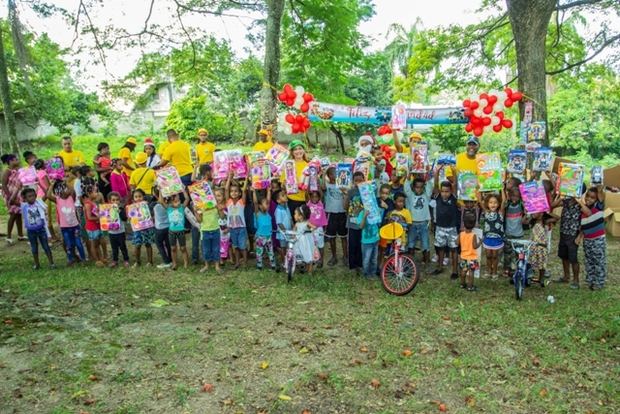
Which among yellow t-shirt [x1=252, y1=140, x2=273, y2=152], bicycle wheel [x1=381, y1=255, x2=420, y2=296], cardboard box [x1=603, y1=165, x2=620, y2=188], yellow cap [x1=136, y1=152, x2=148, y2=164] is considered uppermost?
yellow t-shirt [x1=252, y1=140, x2=273, y2=152]

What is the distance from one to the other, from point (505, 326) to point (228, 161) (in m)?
4.66

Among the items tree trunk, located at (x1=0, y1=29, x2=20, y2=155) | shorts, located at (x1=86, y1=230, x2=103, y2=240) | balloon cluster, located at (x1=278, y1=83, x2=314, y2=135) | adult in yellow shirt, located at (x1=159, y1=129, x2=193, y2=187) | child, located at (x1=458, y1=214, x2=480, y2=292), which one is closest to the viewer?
child, located at (x1=458, y1=214, x2=480, y2=292)

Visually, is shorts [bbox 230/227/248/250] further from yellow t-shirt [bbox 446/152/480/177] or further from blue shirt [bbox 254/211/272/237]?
yellow t-shirt [bbox 446/152/480/177]

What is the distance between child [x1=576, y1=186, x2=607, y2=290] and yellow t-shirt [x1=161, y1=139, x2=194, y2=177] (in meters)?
6.58

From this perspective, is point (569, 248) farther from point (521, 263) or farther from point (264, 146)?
point (264, 146)

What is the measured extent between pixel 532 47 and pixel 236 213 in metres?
7.04

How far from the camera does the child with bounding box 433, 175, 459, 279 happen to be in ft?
24.0

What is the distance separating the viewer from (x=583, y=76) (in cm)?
1362

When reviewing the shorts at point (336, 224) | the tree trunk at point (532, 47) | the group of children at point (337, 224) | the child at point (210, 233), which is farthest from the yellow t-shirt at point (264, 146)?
the tree trunk at point (532, 47)

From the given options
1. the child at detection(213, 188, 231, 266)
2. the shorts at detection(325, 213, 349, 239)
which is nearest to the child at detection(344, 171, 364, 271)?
the shorts at detection(325, 213, 349, 239)

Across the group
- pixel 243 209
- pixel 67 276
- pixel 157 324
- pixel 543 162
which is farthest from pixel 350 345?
pixel 67 276

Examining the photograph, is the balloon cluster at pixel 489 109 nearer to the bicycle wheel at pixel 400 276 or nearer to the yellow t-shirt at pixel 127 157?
the bicycle wheel at pixel 400 276

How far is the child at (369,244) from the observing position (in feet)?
24.0

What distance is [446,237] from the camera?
7414 mm
